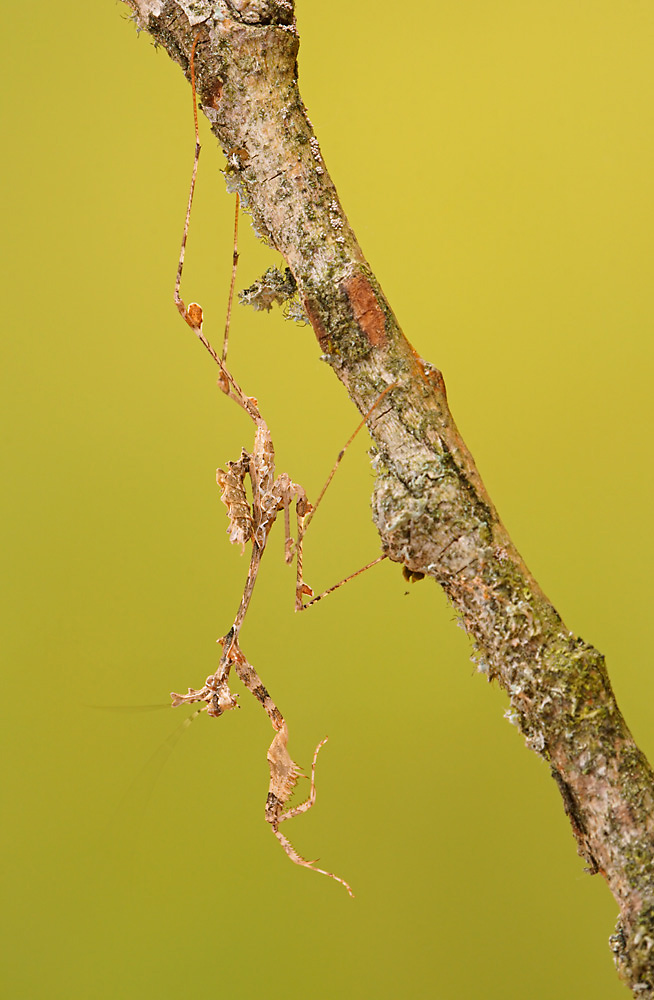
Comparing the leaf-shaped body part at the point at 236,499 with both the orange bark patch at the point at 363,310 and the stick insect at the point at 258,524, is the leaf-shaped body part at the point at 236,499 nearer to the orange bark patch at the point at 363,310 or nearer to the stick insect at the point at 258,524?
the stick insect at the point at 258,524

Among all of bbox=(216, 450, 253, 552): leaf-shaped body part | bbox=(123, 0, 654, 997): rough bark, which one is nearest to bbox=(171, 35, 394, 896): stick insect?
bbox=(216, 450, 253, 552): leaf-shaped body part

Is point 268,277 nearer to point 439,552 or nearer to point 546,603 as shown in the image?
point 439,552

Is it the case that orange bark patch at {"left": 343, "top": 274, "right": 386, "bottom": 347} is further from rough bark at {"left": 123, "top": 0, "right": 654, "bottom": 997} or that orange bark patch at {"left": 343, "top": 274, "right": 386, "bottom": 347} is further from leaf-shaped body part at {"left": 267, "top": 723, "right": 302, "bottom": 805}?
leaf-shaped body part at {"left": 267, "top": 723, "right": 302, "bottom": 805}

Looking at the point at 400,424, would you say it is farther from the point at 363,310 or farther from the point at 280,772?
the point at 280,772

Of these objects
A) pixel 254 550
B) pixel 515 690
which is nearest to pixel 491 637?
pixel 515 690

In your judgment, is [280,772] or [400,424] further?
[280,772]

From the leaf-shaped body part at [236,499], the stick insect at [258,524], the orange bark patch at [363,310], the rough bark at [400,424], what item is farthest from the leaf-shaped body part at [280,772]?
A: the orange bark patch at [363,310]

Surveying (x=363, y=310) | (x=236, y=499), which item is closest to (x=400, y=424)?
(x=363, y=310)
